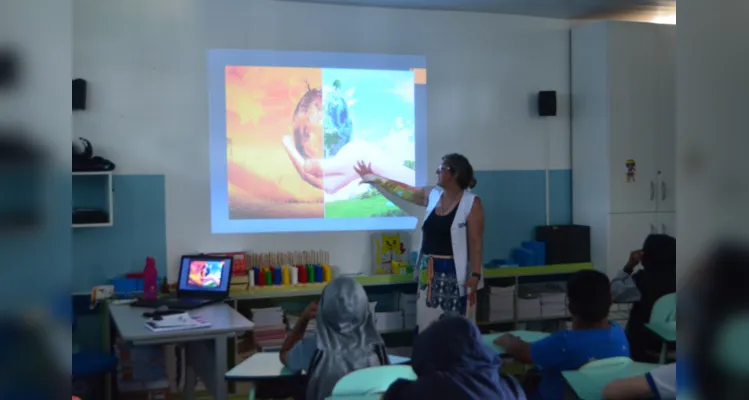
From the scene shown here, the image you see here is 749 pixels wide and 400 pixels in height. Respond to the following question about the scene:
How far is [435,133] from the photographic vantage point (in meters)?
5.59

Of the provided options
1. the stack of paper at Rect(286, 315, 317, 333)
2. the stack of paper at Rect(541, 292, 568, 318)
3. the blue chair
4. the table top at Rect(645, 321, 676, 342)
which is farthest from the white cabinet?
the blue chair

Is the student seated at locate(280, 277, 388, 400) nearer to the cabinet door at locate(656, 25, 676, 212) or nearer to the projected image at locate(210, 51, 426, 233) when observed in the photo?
the projected image at locate(210, 51, 426, 233)

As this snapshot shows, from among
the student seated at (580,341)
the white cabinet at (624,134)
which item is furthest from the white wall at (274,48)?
the student seated at (580,341)

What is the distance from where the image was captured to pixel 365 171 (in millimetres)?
5355

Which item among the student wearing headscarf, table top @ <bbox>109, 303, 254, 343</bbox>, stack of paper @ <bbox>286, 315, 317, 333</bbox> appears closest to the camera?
the student wearing headscarf

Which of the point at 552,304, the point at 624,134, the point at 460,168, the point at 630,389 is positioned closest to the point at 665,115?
the point at 624,134

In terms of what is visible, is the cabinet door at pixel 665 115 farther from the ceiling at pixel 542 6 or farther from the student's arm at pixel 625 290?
the student's arm at pixel 625 290

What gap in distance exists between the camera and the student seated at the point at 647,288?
3723 millimetres

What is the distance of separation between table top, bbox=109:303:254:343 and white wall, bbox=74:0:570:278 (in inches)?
35.0

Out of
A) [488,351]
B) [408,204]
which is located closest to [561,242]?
[408,204]

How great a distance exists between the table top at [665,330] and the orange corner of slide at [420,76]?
9.18ft

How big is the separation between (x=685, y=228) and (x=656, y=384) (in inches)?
59.6

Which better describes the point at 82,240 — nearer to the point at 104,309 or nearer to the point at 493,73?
the point at 104,309

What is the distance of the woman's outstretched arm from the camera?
5.18 metres
